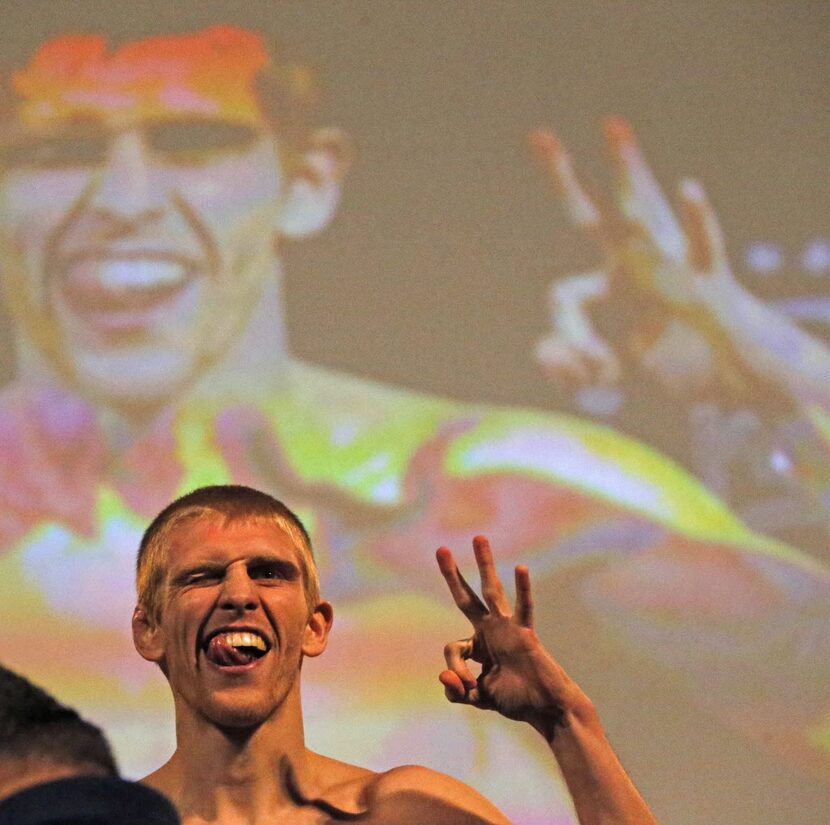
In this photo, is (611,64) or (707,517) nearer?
(707,517)

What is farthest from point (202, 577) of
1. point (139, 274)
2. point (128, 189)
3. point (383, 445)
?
point (128, 189)

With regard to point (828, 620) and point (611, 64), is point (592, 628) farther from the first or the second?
point (611, 64)

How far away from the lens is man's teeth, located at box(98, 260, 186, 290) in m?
2.97

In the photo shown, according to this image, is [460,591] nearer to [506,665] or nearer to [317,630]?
[506,665]

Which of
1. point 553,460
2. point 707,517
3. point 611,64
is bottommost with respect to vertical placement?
point 707,517

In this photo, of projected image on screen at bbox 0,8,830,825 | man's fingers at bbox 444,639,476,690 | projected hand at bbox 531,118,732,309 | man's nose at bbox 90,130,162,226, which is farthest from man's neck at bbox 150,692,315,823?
projected hand at bbox 531,118,732,309

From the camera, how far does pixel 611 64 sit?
10.4 feet

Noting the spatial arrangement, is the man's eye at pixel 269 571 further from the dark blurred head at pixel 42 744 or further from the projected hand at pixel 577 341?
the projected hand at pixel 577 341

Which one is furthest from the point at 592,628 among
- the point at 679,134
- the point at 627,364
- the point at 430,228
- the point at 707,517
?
the point at 679,134

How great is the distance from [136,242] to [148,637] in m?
1.47

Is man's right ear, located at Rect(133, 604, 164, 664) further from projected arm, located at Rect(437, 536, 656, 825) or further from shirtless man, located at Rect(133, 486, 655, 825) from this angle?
projected arm, located at Rect(437, 536, 656, 825)

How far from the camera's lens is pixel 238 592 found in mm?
1643

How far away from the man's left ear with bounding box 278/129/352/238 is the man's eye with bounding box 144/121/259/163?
0.44ft

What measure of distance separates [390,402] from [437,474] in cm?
19
